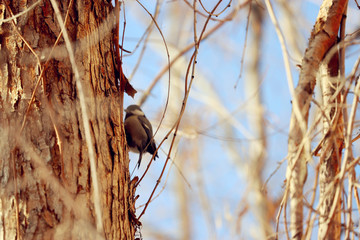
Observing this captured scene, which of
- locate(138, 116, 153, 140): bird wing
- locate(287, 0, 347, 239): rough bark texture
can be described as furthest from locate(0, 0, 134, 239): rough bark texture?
locate(138, 116, 153, 140): bird wing

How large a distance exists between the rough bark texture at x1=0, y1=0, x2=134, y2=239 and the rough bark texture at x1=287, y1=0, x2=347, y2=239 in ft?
2.25

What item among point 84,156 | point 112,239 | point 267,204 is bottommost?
point 112,239

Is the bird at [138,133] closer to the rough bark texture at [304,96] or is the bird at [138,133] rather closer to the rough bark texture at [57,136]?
the rough bark texture at [57,136]

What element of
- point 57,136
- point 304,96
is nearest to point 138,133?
point 57,136

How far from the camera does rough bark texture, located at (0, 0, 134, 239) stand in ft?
5.20

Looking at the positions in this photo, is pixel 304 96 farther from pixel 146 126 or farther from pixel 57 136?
pixel 146 126

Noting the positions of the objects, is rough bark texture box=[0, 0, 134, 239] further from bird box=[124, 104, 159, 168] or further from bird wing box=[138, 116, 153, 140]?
bird wing box=[138, 116, 153, 140]

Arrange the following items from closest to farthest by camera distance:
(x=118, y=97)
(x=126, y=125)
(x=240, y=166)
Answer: (x=118, y=97) → (x=126, y=125) → (x=240, y=166)

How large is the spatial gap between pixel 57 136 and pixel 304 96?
92 cm

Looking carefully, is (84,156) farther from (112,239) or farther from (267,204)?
(267,204)

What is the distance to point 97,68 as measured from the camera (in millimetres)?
1929

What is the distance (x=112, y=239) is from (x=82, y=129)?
0.43m

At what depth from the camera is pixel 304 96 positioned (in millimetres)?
1671

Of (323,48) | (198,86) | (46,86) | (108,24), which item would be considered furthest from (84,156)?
(198,86)
